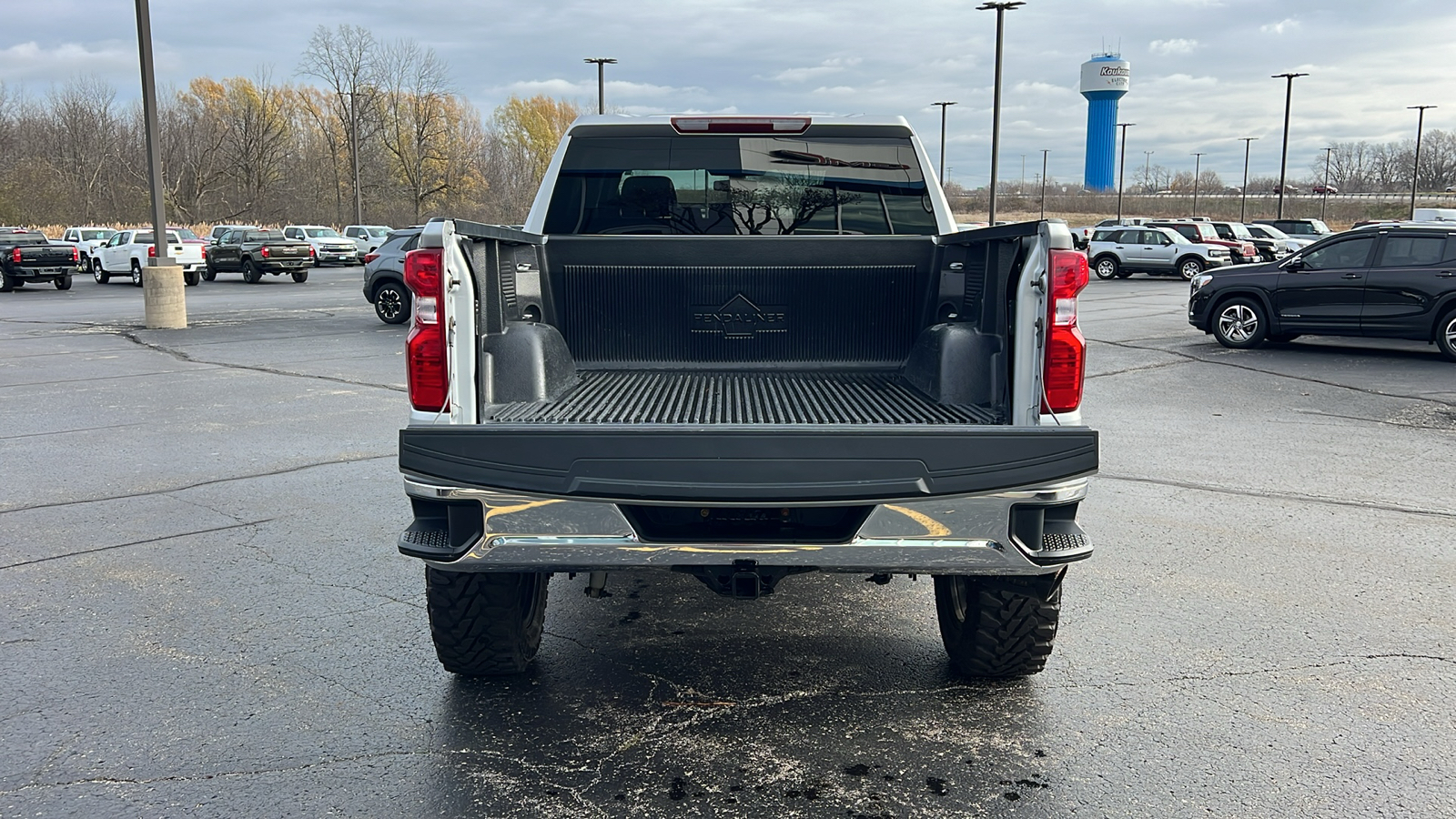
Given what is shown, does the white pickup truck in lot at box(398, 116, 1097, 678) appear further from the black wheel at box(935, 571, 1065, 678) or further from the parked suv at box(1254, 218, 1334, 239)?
the parked suv at box(1254, 218, 1334, 239)

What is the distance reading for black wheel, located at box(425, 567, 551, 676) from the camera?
3.70 metres

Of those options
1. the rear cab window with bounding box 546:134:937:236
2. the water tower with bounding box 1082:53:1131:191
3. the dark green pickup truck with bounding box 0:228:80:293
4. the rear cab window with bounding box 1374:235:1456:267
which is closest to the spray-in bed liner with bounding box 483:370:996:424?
the rear cab window with bounding box 546:134:937:236

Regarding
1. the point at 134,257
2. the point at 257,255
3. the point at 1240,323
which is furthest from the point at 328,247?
the point at 1240,323

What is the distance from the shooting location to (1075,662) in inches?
165

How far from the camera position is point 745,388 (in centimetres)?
460

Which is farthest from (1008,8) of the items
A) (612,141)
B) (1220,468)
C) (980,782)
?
(980,782)

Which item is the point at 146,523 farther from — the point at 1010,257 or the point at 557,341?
the point at 1010,257

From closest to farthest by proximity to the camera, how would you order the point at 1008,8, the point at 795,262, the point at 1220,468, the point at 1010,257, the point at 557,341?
the point at 1010,257 → the point at 557,341 → the point at 795,262 → the point at 1220,468 → the point at 1008,8

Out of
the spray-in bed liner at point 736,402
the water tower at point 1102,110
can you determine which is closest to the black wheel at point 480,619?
the spray-in bed liner at point 736,402

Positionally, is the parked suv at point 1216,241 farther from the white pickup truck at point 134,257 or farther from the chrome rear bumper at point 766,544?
the chrome rear bumper at point 766,544

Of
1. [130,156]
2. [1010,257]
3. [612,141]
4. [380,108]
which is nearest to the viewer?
[1010,257]

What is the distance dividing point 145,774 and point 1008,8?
36407 mm

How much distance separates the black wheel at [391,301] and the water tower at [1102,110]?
101m

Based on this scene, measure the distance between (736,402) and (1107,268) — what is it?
33.0 metres
